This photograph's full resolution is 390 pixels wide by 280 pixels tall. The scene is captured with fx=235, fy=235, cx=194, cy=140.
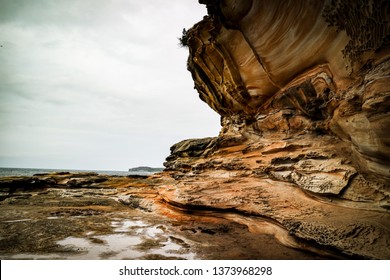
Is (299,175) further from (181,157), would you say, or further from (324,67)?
(181,157)

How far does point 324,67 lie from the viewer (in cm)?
688

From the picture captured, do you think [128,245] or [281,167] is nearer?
[128,245]

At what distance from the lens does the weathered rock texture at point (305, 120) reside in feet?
15.4

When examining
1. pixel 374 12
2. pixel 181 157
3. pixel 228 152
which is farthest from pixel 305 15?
pixel 181 157

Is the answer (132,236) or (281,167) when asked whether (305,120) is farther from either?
(132,236)

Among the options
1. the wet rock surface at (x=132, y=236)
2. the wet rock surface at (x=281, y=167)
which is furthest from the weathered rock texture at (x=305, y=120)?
the wet rock surface at (x=132, y=236)

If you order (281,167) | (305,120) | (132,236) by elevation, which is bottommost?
(132,236)

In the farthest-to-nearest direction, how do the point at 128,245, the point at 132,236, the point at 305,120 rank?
the point at 305,120 → the point at 132,236 → the point at 128,245

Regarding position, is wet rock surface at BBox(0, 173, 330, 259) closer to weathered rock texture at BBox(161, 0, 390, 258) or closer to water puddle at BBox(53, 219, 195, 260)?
water puddle at BBox(53, 219, 195, 260)

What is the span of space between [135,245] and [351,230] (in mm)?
4338

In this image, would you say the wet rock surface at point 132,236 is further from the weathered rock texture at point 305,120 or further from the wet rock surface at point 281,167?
A: the weathered rock texture at point 305,120

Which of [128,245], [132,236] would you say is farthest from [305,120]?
[128,245]

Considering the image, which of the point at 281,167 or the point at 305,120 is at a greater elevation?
the point at 305,120

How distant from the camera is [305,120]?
8.30 m
